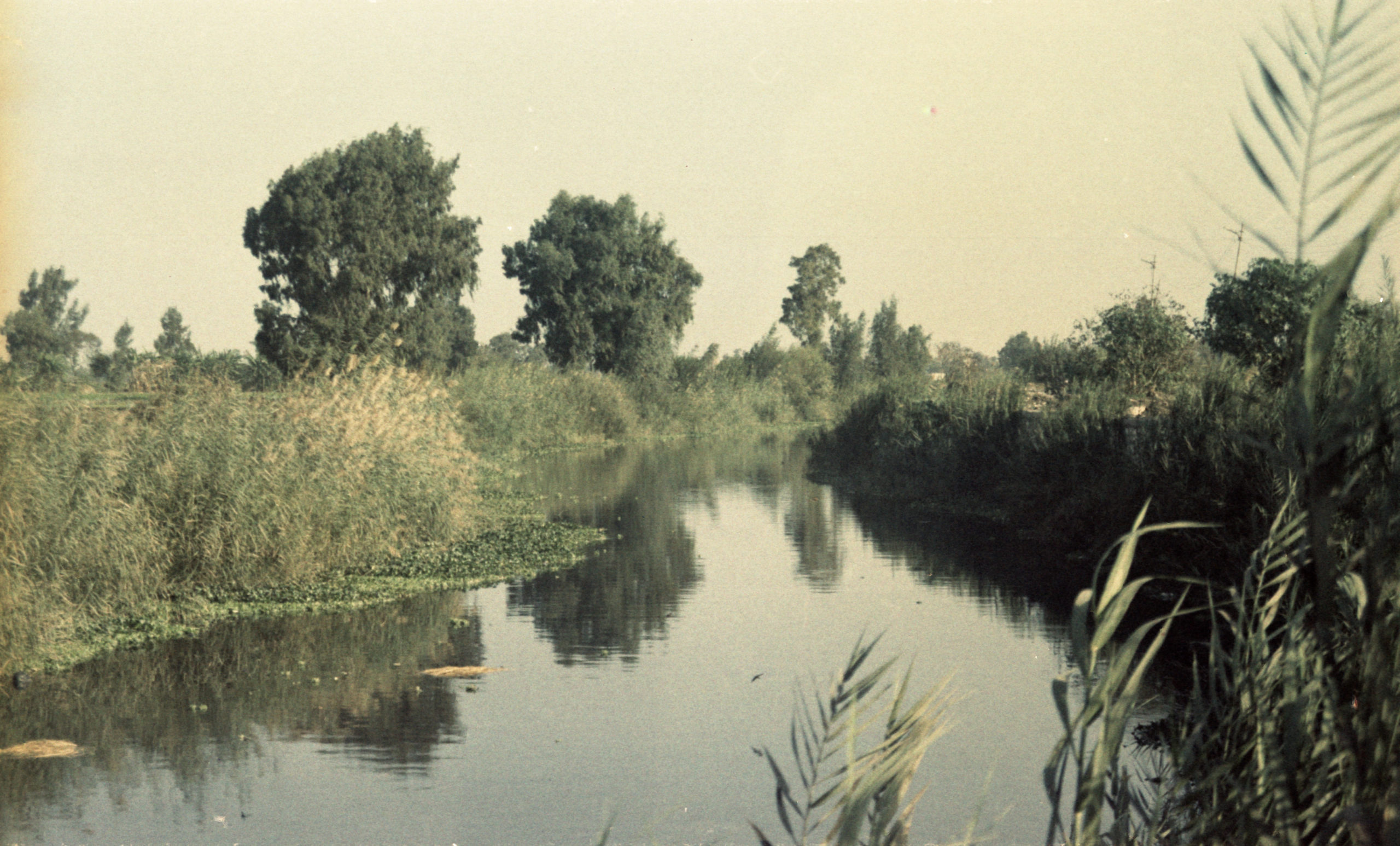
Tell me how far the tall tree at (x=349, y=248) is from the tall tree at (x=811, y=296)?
39.9 m

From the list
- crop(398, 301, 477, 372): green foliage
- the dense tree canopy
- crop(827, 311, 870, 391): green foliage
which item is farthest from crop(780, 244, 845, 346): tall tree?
the dense tree canopy

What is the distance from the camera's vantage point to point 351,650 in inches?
499

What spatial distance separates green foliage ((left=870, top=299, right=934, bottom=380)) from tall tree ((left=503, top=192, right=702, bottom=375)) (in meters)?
14.8

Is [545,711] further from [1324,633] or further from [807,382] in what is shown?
[807,382]

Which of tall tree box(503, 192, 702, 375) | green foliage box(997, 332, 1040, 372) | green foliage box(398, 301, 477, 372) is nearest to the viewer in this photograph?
green foliage box(398, 301, 477, 372)

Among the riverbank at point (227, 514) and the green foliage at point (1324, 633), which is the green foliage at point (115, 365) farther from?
the green foliage at point (1324, 633)

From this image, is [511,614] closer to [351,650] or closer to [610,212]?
[351,650]

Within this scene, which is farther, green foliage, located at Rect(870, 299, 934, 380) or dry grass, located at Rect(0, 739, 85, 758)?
green foliage, located at Rect(870, 299, 934, 380)

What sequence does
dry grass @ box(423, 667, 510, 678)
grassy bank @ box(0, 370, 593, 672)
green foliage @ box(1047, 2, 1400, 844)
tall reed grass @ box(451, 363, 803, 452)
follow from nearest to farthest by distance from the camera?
green foliage @ box(1047, 2, 1400, 844), dry grass @ box(423, 667, 510, 678), grassy bank @ box(0, 370, 593, 672), tall reed grass @ box(451, 363, 803, 452)

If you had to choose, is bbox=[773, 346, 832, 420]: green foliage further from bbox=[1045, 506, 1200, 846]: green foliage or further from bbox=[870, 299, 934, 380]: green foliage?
bbox=[1045, 506, 1200, 846]: green foliage

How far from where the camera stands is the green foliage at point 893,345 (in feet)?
258

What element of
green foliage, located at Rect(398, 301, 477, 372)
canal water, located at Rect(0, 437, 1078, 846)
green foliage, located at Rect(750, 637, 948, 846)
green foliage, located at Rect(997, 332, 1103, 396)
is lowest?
canal water, located at Rect(0, 437, 1078, 846)

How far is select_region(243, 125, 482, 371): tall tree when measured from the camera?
165ft

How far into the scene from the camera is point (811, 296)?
89.4 metres
